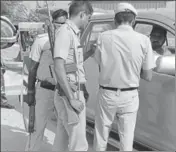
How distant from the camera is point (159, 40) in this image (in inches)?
149

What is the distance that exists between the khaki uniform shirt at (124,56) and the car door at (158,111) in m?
0.50

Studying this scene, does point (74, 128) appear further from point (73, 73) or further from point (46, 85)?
point (46, 85)

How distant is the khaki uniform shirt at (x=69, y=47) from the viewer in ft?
9.03

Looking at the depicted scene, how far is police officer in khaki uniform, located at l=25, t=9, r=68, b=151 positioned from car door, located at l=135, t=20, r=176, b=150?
93cm

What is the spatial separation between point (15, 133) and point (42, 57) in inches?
82.9

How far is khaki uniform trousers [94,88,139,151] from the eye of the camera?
2.95 metres

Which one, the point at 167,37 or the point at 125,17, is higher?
the point at 125,17

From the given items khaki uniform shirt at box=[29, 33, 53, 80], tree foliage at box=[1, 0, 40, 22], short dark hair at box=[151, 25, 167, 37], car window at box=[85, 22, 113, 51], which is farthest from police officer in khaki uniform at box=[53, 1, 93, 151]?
tree foliage at box=[1, 0, 40, 22]

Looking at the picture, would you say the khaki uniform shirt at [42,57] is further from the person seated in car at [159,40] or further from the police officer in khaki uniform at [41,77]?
the person seated in car at [159,40]

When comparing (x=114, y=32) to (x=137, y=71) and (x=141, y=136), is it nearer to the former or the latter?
(x=137, y=71)

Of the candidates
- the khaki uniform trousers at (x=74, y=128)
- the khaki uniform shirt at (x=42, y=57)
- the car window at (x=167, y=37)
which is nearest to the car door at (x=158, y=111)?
the car window at (x=167, y=37)

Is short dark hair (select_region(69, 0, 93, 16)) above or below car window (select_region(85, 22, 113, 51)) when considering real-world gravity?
above

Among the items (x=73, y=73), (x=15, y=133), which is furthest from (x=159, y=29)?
(x=15, y=133)

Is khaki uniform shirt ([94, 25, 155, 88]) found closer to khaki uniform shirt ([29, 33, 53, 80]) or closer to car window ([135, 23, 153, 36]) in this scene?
khaki uniform shirt ([29, 33, 53, 80])
